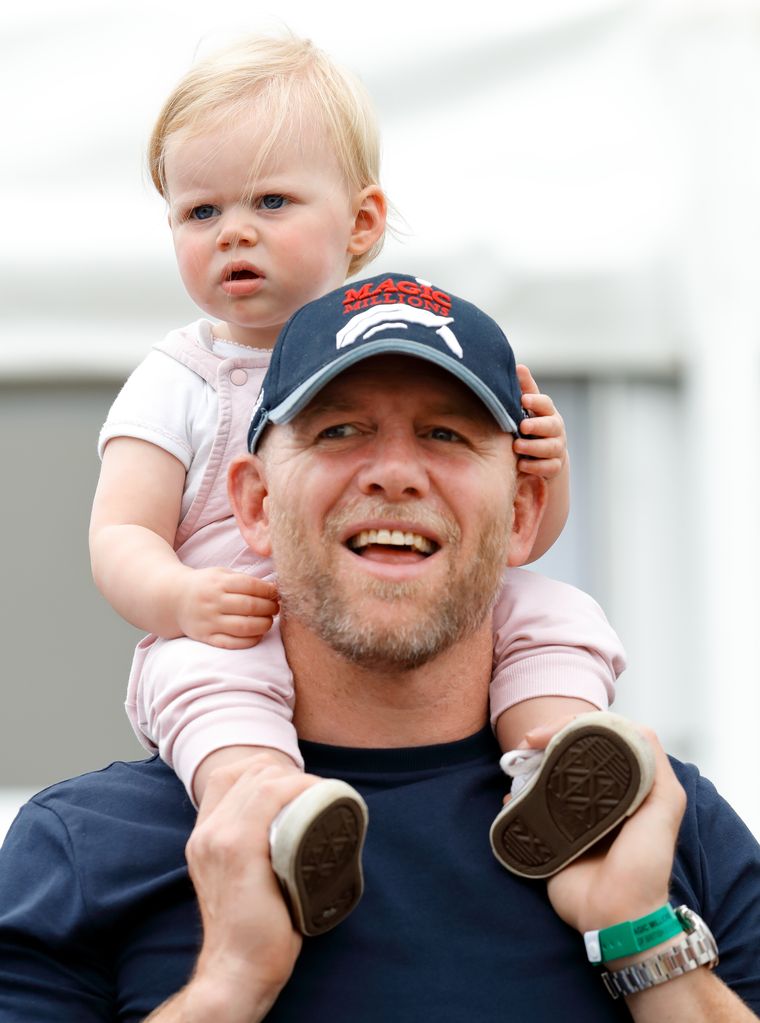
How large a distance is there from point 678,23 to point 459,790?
225cm

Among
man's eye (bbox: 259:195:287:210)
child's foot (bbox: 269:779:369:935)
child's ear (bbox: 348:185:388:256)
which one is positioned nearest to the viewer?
child's foot (bbox: 269:779:369:935)

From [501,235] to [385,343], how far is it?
74.1 inches

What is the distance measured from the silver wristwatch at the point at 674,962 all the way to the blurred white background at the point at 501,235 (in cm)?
195

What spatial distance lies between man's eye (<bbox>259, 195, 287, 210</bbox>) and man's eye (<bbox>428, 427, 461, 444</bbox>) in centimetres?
35

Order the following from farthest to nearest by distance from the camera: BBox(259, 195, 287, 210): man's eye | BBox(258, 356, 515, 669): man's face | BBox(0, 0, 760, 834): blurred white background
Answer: BBox(0, 0, 760, 834): blurred white background, BBox(259, 195, 287, 210): man's eye, BBox(258, 356, 515, 669): man's face

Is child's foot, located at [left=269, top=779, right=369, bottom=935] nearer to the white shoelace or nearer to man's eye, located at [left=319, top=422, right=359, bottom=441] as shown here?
the white shoelace

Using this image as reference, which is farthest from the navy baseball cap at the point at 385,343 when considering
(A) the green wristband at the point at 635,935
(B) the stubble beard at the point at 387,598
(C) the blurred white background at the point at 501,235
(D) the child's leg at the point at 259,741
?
(C) the blurred white background at the point at 501,235

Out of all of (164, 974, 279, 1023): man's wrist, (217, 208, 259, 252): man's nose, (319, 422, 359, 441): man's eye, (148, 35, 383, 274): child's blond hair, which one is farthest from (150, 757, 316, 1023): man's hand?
(148, 35, 383, 274): child's blond hair

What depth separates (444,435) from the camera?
5.12ft

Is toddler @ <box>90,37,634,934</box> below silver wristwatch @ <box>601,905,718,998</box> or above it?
above

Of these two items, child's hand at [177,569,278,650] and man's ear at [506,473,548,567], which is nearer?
child's hand at [177,569,278,650]

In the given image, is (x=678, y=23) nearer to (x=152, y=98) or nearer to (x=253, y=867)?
(x=152, y=98)

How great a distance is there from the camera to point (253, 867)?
1341mm

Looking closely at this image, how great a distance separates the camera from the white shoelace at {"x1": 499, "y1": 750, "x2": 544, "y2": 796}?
149cm
